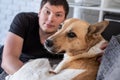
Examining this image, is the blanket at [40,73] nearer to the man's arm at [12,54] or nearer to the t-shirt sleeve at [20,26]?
the man's arm at [12,54]

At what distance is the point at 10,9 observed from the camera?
3.46m

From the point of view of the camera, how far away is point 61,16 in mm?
1885

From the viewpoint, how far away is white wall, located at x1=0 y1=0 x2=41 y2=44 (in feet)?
10.8

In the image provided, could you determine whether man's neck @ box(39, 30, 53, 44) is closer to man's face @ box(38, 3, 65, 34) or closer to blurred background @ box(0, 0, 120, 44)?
man's face @ box(38, 3, 65, 34)

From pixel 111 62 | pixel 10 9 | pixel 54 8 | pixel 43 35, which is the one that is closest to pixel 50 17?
pixel 54 8

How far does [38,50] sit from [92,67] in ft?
2.38

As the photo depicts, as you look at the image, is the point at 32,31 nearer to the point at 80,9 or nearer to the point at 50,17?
the point at 50,17

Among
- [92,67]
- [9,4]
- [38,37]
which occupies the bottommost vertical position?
[9,4]

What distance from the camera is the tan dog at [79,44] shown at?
4.27ft

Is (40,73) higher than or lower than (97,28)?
lower

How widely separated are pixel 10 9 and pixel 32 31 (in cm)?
166

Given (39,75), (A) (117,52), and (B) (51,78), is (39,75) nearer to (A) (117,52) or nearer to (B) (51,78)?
(B) (51,78)

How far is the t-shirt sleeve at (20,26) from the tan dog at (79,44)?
0.43 meters

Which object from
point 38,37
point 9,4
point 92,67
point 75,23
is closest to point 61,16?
point 38,37
